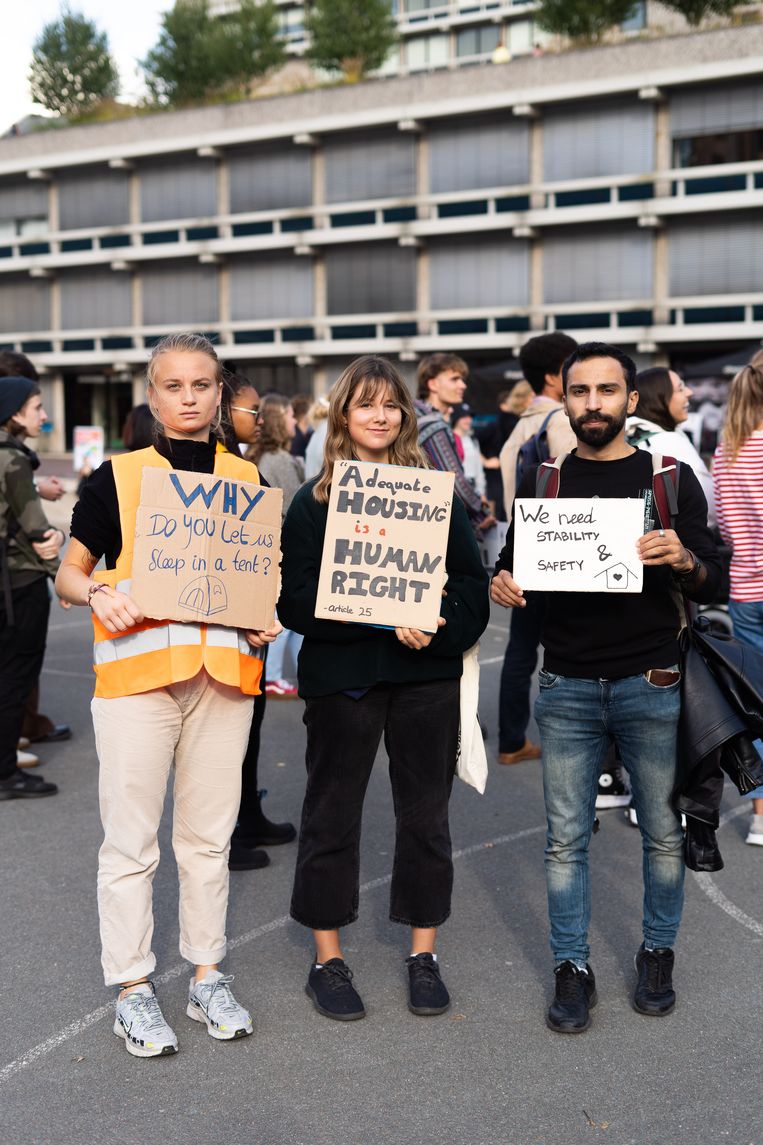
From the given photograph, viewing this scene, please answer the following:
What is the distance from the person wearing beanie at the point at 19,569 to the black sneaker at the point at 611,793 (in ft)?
9.77

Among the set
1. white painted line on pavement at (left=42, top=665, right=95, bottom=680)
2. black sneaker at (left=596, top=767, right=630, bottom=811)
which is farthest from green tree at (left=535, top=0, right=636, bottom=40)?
black sneaker at (left=596, top=767, right=630, bottom=811)

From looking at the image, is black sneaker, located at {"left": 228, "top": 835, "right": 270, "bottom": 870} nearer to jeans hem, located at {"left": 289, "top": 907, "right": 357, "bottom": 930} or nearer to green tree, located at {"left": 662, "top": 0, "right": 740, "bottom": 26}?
Result: jeans hem, located at {"left": 289, "top": 907, "right": 357, "bottom": 930}

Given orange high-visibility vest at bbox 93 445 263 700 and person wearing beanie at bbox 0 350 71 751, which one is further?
person wearing beanie at bbox 0 350 71 751

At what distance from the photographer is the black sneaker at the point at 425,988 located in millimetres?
4246

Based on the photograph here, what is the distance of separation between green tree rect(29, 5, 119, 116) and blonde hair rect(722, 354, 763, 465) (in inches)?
2038

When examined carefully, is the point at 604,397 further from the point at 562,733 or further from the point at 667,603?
the point at 562,733

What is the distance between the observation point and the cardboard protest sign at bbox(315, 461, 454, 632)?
13.2ft

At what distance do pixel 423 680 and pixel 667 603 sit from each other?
847 mm

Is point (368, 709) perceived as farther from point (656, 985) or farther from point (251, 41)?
point (251, 41)

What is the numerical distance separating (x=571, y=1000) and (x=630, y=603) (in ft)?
4.32

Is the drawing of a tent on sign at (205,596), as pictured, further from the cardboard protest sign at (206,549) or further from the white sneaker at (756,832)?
the white sneaker at (756,832)

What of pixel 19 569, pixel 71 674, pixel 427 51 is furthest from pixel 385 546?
pixel 427 51

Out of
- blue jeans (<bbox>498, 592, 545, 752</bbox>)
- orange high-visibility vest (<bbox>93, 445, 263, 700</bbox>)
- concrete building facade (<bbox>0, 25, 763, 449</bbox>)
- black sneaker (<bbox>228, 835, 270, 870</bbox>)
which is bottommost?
black sneaker (<bbox>228, 835, 270, 870</bbox>)

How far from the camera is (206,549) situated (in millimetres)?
3893
